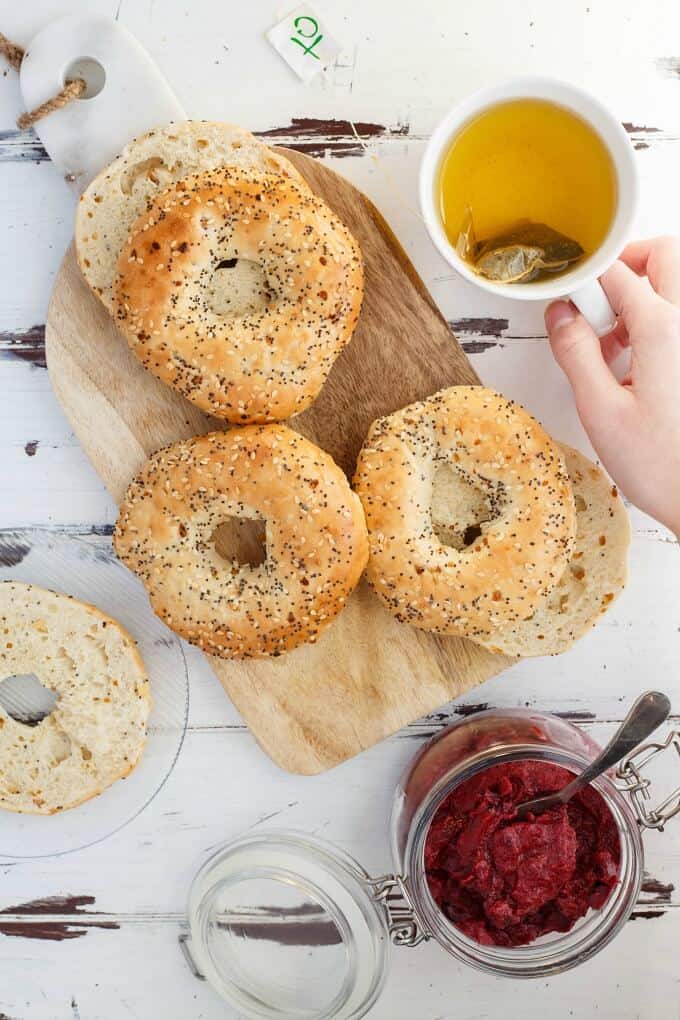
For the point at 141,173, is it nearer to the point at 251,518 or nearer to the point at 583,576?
the point at 251,518

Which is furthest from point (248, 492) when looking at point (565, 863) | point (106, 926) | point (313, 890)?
point (106, 926)

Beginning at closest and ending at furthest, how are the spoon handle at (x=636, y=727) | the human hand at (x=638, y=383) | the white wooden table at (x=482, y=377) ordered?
the spoon handle at (x=636, y=727), the human hand at (x=638, y=383), the white wooden table at (x=482, y=377)

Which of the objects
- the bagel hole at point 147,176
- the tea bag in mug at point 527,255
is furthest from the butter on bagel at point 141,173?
the tea bag in mug at point 527,255

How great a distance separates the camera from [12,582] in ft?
5.35

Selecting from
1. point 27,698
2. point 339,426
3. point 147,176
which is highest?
point 147,176

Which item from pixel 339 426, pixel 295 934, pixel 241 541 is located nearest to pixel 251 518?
pixel 241 541

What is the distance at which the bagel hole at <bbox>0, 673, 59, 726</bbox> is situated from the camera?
167cm

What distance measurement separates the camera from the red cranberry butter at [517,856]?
144cm

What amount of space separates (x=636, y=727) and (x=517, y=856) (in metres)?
0.28

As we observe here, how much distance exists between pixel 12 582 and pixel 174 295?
0.58 metres

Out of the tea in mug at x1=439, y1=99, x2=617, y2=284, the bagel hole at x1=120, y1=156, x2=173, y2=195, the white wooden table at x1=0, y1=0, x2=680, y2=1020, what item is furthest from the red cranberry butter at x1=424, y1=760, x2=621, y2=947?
the bagel hole at x1=120, y1=156, x2=173, y2=195

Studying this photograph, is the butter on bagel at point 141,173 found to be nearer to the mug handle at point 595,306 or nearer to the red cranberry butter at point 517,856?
the mug handle at point 595,306

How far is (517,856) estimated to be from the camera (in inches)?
56.4

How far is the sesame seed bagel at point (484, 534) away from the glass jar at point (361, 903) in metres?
0.23
